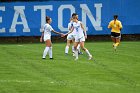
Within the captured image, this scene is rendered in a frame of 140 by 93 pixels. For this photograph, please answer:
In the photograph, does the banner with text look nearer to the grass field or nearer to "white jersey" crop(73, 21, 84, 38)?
the grass field

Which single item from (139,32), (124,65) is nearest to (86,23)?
(139,32)

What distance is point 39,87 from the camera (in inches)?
639

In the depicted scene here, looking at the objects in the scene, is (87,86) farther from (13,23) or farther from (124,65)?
(13,23)

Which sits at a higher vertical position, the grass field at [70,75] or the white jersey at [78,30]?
the white jersey at [78,30]

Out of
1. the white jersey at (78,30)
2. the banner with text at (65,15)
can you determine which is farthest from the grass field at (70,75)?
the banner with text at (65,15)

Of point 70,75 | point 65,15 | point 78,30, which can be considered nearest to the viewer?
point 70,75

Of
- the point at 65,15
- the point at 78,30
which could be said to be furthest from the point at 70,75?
the point at 65,15

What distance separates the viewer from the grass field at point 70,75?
15.9 meters

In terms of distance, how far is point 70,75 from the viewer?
1920cm

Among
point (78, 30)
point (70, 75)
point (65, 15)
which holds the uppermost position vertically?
point (65, 15)

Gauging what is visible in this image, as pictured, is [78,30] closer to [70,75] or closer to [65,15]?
[70,75]

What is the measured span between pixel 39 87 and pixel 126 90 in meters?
2.41

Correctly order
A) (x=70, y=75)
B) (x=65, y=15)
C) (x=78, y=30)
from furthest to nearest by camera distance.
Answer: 1. (x=65, y=15)
2. (x=78, y=30)
3. (x=70, y=75)

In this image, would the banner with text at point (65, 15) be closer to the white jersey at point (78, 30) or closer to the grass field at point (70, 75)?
the grass field at point (70, 75)
